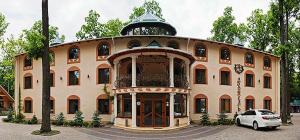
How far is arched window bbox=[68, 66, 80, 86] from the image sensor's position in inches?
1052

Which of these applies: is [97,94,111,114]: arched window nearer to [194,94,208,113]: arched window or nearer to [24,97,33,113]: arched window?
[24,97,33,113]: arched window

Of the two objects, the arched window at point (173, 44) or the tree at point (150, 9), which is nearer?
the arched window at point (173, 44)

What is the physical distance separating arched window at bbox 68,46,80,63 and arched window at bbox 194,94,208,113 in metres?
11.3

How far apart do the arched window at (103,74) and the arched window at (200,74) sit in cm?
792

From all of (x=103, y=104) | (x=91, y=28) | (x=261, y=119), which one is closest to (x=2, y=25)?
(x=91, y=28)

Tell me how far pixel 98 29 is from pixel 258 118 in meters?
28.3

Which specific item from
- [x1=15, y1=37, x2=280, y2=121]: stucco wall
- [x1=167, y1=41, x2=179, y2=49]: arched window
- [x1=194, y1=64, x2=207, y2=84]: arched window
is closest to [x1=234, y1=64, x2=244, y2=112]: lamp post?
[x1=15, y1=37, x2=280, y2=121]: stucco wall

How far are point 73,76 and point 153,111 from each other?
9285mm

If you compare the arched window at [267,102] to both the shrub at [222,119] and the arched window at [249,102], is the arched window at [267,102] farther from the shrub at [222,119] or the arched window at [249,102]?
the shrub at [222,119]

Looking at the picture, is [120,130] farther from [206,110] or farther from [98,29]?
[98,29]

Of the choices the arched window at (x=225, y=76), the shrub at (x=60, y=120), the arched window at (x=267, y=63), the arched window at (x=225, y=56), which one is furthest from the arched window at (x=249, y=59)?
the shrub at (x=60, y=120)

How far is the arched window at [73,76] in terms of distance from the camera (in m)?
26.7

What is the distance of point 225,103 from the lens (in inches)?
1089

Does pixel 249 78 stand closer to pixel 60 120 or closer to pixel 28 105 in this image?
pixel 60 120
